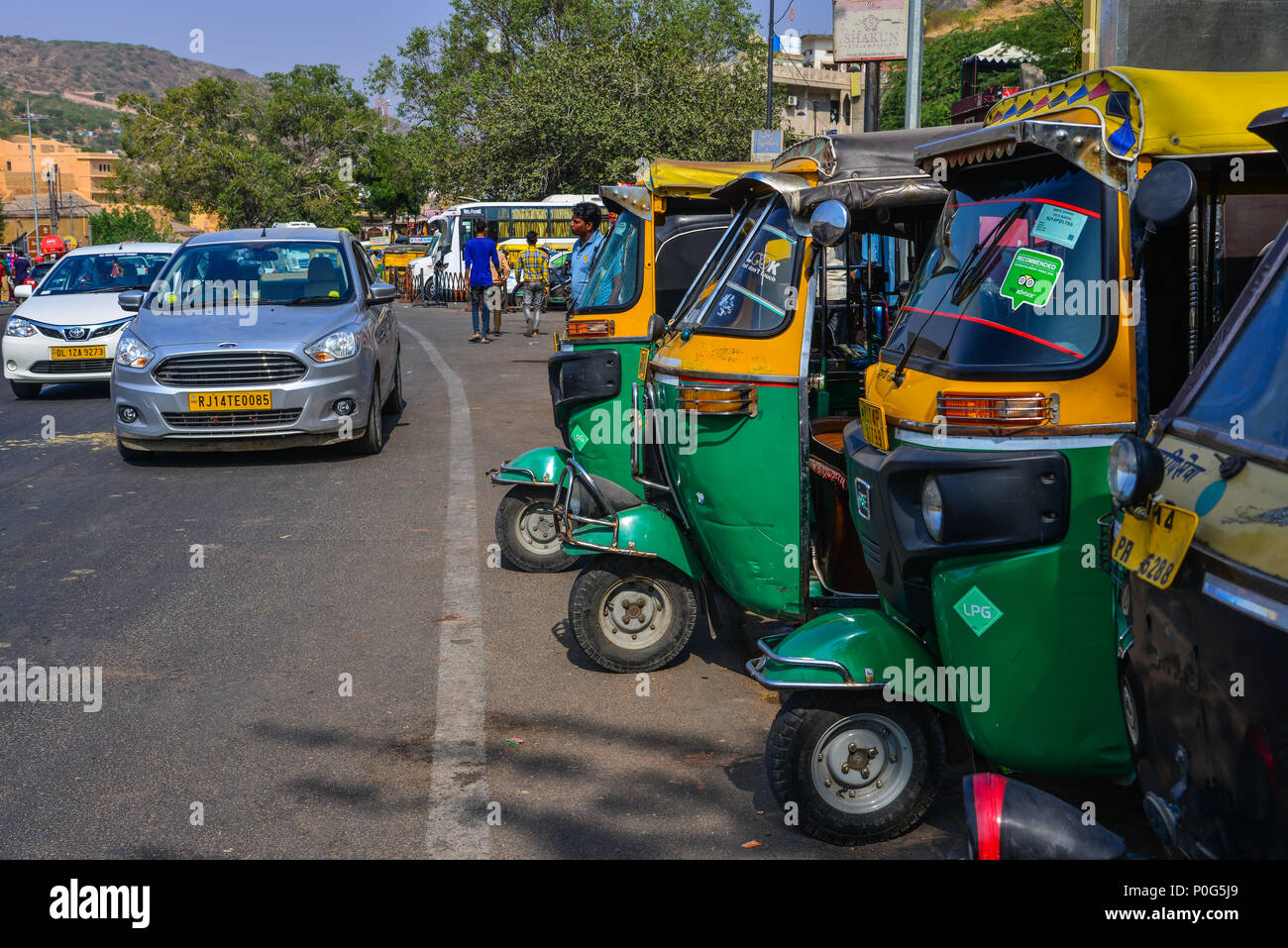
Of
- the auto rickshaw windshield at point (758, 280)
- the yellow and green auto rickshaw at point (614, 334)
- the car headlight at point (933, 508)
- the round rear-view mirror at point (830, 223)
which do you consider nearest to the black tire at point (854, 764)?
the car headlight at point (933, 508)

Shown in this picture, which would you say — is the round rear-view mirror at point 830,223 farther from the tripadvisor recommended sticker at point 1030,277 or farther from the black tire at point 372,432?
the black tire at point 372,432

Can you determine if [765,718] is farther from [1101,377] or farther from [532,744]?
[1101,377]

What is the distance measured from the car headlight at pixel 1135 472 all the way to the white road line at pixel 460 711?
2046 millimetres

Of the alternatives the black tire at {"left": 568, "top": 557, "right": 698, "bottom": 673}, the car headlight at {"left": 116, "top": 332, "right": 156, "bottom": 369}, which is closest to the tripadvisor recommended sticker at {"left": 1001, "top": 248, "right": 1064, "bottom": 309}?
the black tire at {"left": 568, "top": 557, "right": 698, "bottom": 673}

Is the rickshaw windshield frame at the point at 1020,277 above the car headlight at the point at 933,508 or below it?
above

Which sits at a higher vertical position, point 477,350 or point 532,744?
point 477,350

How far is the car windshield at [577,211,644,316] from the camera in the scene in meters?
7.20

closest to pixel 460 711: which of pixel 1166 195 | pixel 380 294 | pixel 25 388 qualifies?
Result: pixel 1166 195

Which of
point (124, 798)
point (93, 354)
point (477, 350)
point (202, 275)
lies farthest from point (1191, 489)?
point (477, 350)

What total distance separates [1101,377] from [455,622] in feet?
11.7

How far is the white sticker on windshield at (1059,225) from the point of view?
3.32m

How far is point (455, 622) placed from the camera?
234 inches

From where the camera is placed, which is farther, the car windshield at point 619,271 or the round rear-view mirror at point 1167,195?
the car windshield at point 619,271

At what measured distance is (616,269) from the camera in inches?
288
